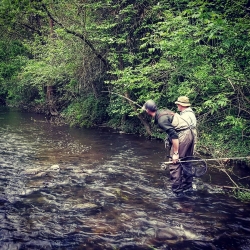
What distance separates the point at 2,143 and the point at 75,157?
4149 mm

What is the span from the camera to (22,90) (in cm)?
2666

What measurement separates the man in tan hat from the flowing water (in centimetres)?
62

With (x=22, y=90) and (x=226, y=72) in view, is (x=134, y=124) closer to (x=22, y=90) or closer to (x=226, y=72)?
(x=226, y=72)

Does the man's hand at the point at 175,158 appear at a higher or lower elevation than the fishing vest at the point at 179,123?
lower

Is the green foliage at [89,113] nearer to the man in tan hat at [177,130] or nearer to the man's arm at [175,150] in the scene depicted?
the man in tan hat at [177,130]

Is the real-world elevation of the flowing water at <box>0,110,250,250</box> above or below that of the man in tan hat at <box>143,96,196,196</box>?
below

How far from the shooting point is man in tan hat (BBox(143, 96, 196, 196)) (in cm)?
628

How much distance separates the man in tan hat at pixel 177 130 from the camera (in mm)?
6277

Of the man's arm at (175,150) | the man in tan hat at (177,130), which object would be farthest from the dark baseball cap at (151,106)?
the man's arm at (175,150)

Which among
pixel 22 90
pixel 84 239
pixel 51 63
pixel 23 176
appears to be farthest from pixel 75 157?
pixel 22 90

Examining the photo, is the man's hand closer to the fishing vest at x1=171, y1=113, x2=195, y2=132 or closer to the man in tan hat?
the man in tan hat

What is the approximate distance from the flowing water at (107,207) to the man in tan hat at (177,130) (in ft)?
2.02

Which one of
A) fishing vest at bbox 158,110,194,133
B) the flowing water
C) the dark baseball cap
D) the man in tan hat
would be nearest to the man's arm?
the man in tan hat

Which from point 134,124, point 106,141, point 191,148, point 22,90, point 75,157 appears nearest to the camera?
point 191,148
